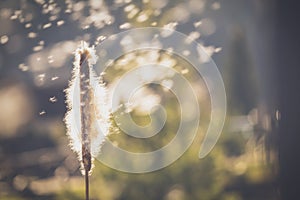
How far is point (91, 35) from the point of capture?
3.03 feet

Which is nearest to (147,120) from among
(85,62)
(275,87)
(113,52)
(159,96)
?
(159,96)

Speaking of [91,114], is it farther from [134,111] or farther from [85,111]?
[134,111]

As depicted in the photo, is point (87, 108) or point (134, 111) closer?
point (87, 108)

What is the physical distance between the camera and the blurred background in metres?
0.87

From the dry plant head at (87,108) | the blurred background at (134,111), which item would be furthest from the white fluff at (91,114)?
the blurred background at (134,111)

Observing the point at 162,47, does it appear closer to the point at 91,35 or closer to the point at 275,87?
the point at 91,35

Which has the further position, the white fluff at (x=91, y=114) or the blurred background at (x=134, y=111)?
the blurred background at (x=134, y=111)

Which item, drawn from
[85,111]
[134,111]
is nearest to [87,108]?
[85,111]

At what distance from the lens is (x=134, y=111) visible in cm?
88

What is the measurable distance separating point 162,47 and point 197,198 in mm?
328

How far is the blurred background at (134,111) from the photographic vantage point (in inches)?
34.2

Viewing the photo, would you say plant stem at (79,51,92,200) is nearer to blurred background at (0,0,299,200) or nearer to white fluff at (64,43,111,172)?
white fluff at (64,43,111,172)

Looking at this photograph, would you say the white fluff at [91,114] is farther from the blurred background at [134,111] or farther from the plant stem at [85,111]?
the blurred background at [134,111]

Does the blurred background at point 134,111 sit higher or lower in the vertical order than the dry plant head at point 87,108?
higher
